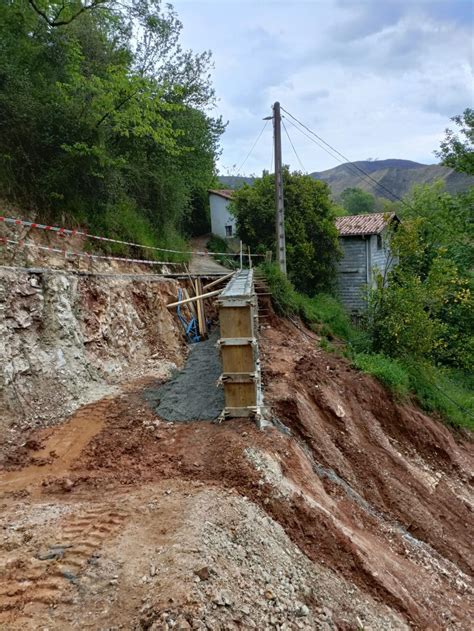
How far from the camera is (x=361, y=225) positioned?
68.7 feet

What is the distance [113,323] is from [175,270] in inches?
211

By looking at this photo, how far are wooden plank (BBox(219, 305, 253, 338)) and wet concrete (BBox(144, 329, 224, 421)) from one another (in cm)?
121

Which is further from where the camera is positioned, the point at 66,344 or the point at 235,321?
the point at 66,344

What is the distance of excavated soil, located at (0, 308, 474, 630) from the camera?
2777mm

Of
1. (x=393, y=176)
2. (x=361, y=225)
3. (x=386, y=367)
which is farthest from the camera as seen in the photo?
(x=393, y=176)

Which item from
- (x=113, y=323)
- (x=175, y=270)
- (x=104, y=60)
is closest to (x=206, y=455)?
(x=113, y=323)

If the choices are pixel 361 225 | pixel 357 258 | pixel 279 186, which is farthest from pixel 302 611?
pixel 361 225

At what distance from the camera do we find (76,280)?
7047mm

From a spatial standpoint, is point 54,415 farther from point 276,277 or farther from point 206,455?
point 276,277

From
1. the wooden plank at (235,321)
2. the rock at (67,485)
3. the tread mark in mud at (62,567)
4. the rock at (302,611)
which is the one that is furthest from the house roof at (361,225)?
the tread mark in mud at (62,567)

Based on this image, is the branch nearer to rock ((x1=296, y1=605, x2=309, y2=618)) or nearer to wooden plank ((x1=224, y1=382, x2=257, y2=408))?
wooden plank ((x1=224, y1=382, x2=257, y2=408))

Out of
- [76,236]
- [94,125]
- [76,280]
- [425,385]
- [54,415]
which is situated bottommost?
[425,385]

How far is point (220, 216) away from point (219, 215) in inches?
4.5

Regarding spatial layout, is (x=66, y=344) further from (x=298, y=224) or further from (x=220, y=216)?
(x=220, y=216)
